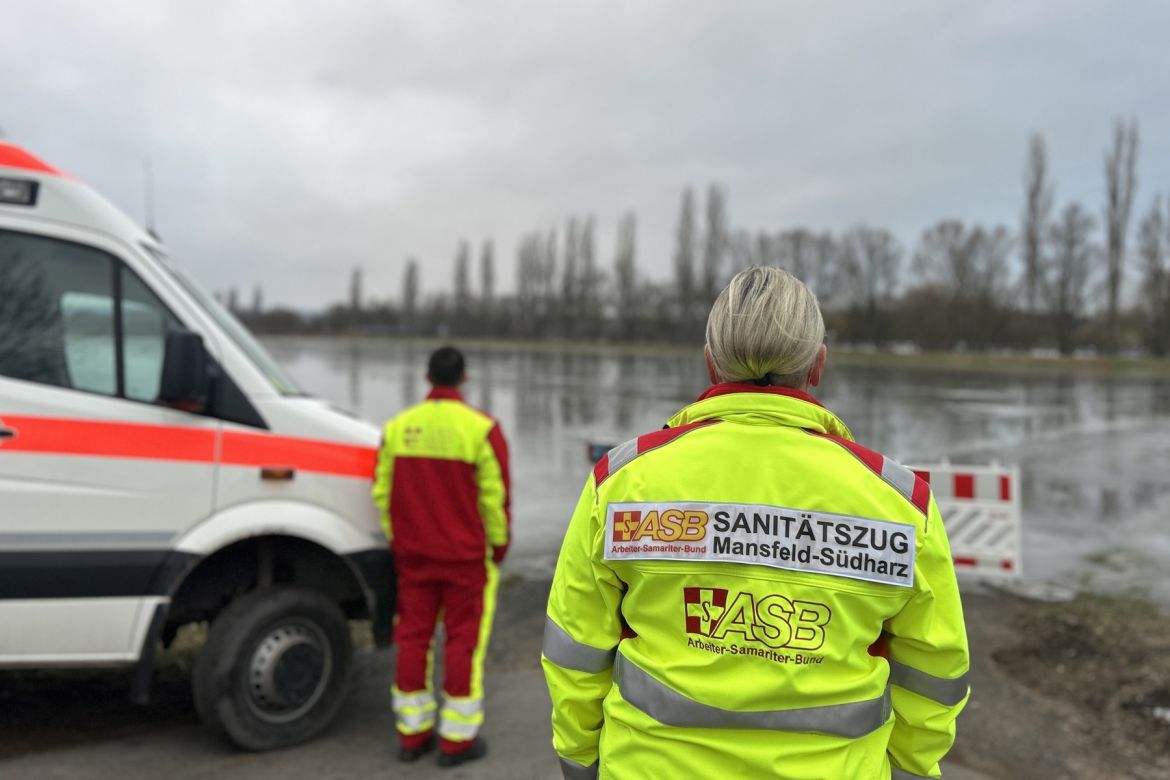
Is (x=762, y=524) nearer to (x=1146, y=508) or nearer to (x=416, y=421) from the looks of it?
(x=416, y=421)

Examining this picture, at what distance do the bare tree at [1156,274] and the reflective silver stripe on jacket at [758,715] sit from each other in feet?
212

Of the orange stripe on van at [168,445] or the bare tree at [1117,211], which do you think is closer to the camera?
the orange stripe on van at [168,445]

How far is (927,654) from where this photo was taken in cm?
169

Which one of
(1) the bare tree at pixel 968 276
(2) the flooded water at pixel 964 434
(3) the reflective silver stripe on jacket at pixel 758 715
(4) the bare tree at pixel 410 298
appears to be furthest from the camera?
(4) the bare tree at pixel 410 298

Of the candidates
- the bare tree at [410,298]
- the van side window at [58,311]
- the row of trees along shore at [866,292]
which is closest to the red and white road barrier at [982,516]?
the van side window at [58,311]

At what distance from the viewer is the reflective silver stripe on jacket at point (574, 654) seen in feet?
5.88

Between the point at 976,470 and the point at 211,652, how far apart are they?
5911 mm

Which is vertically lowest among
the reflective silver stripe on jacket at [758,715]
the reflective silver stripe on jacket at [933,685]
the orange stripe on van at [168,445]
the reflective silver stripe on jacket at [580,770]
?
the reflective silver stripe on jacket at [580,770]

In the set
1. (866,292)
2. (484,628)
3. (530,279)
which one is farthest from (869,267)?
(484,628)

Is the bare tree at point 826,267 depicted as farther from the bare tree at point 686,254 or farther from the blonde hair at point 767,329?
the blonde hair at point 767,329

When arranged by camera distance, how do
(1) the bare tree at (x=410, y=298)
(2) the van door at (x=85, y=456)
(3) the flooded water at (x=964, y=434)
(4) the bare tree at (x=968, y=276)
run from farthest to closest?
(1) the bare tree at (x=410, y=298) → (4) the bare tree at (x=968, y=276) → (3) the flooded water at (x=964, y=434) → (2) the van door at (x=85, y=456)

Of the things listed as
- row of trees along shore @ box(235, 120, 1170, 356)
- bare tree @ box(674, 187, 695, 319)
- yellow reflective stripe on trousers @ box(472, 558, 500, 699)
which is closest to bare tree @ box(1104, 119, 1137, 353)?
row of trees along shore @ box(235, 120, 1170, 356)

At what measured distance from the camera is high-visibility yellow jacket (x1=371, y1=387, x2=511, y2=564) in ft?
12.7

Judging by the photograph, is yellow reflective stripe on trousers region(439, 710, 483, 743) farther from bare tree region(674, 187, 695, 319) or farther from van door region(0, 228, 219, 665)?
bare tree region(674, 187, 695, 319)
